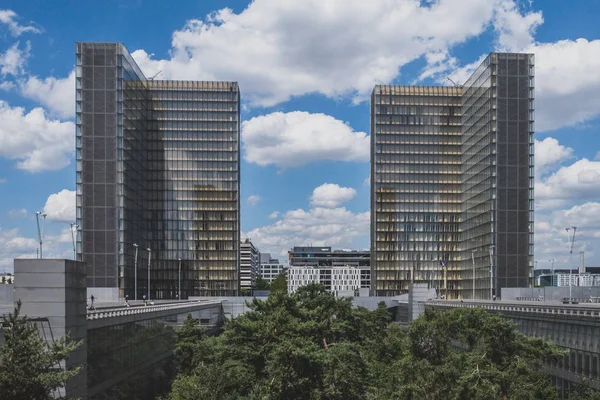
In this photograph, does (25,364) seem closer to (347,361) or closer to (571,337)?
(347,361)

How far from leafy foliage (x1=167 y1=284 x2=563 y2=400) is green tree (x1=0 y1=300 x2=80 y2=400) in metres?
17.0

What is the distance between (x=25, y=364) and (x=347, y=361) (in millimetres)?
32039

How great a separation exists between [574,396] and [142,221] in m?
163

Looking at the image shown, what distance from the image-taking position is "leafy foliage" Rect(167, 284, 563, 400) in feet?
147

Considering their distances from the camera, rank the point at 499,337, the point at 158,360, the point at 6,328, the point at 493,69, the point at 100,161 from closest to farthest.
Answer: the point at 6,328, the point at 499,337, the point at 158,360, the point at 100,161, the point at 493,69

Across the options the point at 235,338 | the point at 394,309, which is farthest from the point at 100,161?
the point at 235,338

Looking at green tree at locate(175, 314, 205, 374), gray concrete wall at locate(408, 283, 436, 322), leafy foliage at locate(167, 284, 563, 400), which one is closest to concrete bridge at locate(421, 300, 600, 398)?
leafy foliage at locate(167, 284, 563, 400)

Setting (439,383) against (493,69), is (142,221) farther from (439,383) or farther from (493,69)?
(439,383)

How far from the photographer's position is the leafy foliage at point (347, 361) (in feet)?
147

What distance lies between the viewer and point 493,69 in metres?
179

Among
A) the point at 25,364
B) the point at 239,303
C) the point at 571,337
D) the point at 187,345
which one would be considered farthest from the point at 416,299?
the point at 25,364

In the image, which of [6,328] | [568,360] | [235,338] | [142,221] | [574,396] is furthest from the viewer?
[142,221]

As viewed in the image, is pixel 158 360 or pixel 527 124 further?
pixel 527 124

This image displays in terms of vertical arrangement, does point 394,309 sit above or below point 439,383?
below
